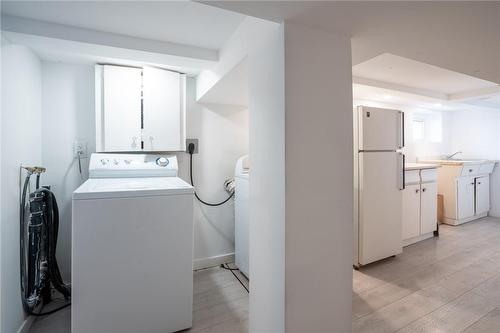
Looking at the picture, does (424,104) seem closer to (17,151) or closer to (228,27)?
(228,27)

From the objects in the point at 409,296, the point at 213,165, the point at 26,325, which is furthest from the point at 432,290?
the point at 26,325

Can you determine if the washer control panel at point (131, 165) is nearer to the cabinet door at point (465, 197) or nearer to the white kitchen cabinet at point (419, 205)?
the white kitchen cabinet at point (419, 205)

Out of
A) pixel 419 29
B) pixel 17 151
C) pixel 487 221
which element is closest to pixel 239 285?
pixel 17 151

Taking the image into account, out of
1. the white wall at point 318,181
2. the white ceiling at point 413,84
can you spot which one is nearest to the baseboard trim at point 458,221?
the white ceiling at point 413,84

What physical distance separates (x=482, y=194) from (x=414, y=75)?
312 centimetres

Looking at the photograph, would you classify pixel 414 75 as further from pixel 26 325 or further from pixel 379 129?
pixel 26 325

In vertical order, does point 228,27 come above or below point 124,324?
above

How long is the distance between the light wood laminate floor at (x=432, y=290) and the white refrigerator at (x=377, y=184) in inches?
9.5

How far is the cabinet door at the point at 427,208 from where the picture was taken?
10.4ft

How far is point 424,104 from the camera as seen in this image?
3.97m

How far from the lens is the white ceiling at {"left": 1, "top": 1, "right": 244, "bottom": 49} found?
1351 millimetres

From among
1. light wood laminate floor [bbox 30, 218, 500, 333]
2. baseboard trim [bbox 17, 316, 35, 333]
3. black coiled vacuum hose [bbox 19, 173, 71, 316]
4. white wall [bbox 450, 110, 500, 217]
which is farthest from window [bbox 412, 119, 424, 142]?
baseboard trim [bbox 17, 316, 35, 333]

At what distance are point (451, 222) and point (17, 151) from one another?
5.39m

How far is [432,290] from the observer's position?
2.10 meters
